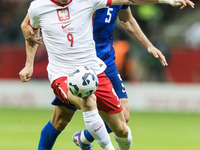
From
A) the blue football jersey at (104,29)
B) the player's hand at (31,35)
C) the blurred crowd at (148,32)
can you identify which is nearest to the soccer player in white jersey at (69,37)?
the player's hand at (31,35)

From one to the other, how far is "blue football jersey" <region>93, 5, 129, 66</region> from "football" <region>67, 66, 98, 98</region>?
132cm

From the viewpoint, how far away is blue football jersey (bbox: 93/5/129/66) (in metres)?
7.34

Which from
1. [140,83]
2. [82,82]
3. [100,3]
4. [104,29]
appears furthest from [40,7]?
[140,83]

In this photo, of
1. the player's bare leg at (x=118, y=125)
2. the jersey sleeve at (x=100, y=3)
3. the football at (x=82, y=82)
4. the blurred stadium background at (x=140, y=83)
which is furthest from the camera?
the blurred stadium background at (x=140, y=83)

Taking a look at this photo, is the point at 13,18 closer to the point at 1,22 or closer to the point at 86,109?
the point at 1,22

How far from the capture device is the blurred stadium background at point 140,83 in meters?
12.5

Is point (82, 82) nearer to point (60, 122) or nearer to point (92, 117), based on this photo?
point (92, 117)

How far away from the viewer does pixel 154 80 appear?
1758 cm

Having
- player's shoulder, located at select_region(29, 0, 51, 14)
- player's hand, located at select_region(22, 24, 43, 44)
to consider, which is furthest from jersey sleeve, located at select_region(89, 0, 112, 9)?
player's hand, located at select_region(22, 24, 43, 44)

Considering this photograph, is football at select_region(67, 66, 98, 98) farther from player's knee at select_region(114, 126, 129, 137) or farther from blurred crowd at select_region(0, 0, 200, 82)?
blurred crowd at select_region(0, 0, 200, 82)

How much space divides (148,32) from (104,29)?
36.4 ft

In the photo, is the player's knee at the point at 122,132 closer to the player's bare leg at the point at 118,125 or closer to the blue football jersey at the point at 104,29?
the player's bare leg at the point at 118,125

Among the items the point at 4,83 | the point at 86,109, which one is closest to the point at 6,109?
the point at 4,83

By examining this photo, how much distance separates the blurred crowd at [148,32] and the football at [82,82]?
36.1ft
